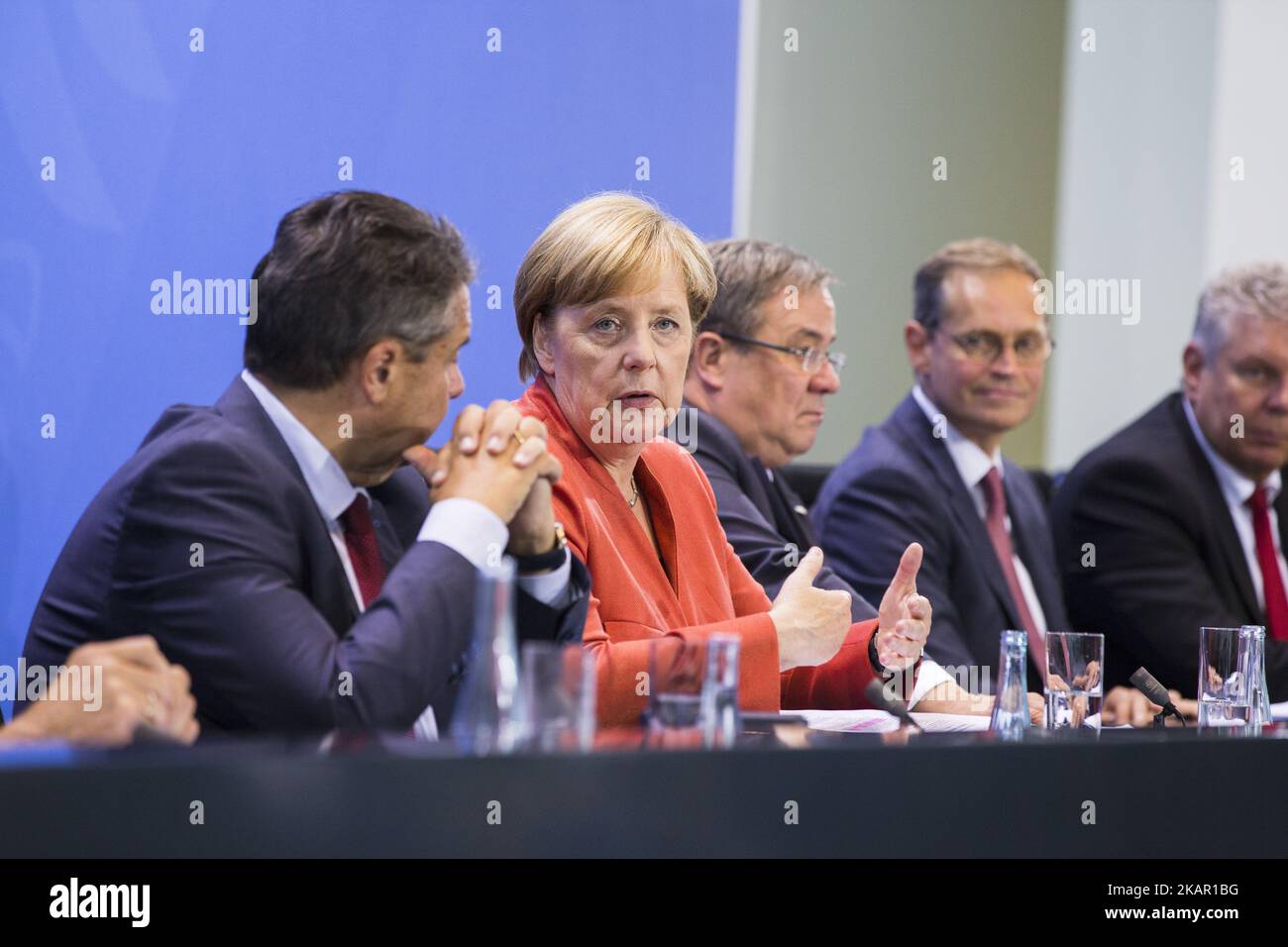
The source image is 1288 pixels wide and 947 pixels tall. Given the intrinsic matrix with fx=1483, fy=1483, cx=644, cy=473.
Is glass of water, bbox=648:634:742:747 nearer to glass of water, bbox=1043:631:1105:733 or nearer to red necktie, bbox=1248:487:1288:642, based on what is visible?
glass of water, bbox=1043:631:1105:733

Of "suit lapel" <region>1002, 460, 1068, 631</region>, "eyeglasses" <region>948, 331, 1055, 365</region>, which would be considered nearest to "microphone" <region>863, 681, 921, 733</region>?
"suit lapel" <region>1002, 460, 1068, 631</region>

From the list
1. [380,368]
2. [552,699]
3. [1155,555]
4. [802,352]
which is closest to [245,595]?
[380,368]

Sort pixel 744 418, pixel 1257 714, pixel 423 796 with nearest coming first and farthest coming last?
pixel 423 796 → pixel 1257 714 → pixel 744 418

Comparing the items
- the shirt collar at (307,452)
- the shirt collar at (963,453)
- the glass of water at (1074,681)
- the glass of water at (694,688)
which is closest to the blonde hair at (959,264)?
the shirt collar at (963,453)

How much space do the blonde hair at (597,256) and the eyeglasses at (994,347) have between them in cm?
141

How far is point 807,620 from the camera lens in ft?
7.47

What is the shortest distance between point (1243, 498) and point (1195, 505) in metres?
0.19

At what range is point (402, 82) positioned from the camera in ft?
10.3

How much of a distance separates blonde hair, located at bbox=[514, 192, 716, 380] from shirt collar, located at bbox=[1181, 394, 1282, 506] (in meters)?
1.83

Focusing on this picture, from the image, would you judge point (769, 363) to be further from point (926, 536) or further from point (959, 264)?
point (959, 264)

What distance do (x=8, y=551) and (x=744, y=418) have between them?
156 centimetres

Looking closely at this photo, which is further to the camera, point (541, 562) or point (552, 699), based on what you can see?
point (541, 562)
